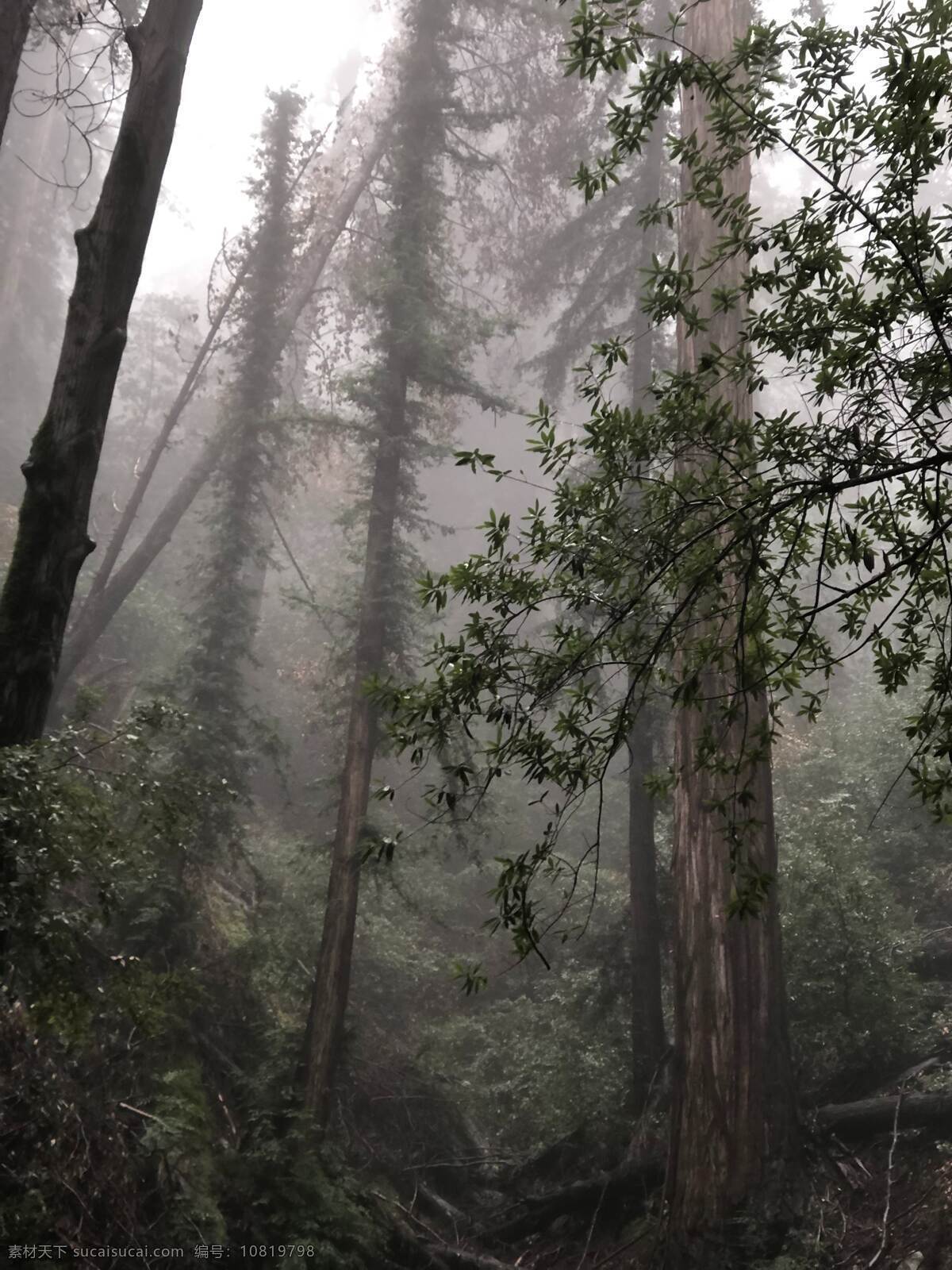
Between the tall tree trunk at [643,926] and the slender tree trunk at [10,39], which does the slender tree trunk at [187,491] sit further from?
the slender tree trunk at [10,39]

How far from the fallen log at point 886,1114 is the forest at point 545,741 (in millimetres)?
26

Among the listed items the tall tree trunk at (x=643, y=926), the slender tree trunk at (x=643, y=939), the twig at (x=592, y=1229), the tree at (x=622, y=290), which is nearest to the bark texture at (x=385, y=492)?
the tree at (x=622, y=290)

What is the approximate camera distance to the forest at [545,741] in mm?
3098

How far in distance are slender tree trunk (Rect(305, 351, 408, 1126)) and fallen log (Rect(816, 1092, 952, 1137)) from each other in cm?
431

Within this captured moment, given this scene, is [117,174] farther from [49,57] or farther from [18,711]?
[49,57]

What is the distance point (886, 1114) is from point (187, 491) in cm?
1299

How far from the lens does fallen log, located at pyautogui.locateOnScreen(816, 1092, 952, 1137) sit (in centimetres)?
696

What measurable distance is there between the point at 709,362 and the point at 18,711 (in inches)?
141

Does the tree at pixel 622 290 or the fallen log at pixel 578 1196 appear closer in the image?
the fallen log at pixel 578 1196

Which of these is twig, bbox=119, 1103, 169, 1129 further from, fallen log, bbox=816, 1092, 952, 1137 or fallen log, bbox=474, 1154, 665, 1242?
fallen log, bbox=816, 1092, 952, 1137

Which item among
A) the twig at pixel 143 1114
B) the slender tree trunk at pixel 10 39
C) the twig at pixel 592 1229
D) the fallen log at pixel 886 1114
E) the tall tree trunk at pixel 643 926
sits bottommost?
the twig at pixel 592 1229

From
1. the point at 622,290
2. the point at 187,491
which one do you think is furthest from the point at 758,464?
the point at 187,491

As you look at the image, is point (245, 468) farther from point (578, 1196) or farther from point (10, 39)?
point (578, 1196)

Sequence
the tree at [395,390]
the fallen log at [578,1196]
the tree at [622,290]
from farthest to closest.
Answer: the tree at [622,290], the tree at [395,390], the fallen log at [578,1196]
